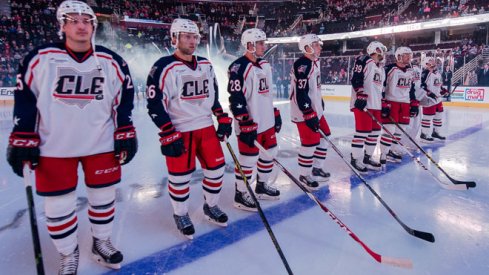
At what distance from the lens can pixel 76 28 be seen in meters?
1.92

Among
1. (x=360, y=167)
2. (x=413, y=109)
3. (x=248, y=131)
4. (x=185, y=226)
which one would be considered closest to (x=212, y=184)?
(x=185, y=226)

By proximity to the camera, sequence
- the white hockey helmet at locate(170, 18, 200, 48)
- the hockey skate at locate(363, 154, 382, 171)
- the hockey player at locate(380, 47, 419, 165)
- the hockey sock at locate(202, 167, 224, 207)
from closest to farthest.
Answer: the white hockey helmet at locate(170, 18, 200, 48)
the hockey sock at locate(202, 167, 224, 207)
the hockey skate at locate(363, 154, 382, 171)
the hockey player at locate(380, 47, 419, 165)

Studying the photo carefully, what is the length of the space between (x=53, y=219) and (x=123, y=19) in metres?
23.6

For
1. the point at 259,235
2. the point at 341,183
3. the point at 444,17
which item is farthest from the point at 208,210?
the point at 444,17

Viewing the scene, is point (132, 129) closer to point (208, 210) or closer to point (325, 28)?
point (208, 210)

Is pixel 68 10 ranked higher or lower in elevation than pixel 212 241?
higher

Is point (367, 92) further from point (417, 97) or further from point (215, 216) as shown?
point (215, 216)

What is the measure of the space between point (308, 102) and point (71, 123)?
2.30 metres

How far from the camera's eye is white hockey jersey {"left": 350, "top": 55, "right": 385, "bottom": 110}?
14.2 ft

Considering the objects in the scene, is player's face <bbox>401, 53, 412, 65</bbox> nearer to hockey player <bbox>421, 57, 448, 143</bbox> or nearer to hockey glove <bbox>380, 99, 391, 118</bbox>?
hockey glove <bbox>380, 99, 391, 118</bbox>

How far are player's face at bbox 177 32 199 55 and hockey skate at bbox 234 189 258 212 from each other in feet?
4.56

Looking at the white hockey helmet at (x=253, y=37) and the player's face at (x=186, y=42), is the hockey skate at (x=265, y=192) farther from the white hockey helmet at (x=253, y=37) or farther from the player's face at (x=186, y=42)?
the player's face at (x=186, y=42)

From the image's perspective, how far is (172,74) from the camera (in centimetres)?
247

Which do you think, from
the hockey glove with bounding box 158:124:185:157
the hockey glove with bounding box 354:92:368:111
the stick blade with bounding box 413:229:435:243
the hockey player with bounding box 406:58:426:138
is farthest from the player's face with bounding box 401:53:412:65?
the hockey glove with bounding box 158:124:185:157
